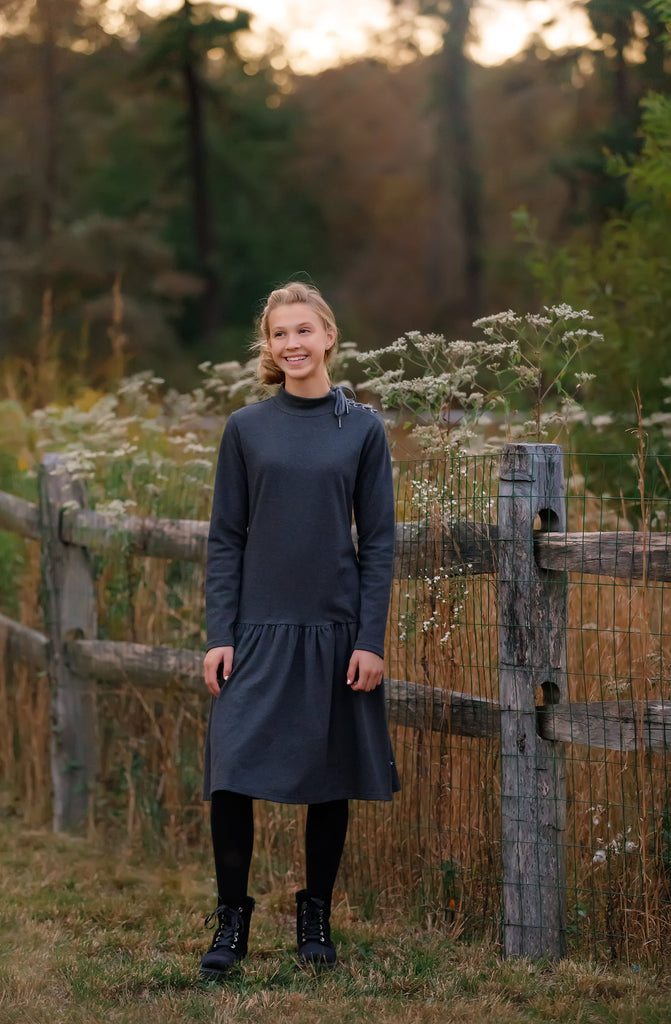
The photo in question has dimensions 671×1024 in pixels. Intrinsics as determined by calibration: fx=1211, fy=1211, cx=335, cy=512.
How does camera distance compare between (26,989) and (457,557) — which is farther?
(457,557)

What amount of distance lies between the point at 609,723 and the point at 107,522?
95.2 inches

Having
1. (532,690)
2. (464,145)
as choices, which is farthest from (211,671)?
(464,145)

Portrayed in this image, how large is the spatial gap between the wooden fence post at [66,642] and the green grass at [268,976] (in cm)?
91

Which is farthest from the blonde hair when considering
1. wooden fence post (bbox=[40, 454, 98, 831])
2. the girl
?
wooden fence post (bbox=[40, 454, 98, 831])

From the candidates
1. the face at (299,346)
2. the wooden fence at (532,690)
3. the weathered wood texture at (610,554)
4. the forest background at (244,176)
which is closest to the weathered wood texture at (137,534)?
the wooden fence at (532,690)

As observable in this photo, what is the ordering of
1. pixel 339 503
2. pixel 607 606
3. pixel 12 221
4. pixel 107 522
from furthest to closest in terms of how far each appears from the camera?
1. pixel 12 221
2. pixel 107 522
3. pixel 607 606
4. pixel 339 503

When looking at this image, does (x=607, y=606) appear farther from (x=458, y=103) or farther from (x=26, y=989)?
(x=458, y=103)

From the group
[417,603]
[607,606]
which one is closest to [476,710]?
[417,603]

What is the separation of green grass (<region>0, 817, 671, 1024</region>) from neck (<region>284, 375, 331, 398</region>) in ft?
5.35

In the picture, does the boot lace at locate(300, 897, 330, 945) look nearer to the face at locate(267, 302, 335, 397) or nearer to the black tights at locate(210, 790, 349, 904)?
the black tights at locate(210, 790, 349, 904)

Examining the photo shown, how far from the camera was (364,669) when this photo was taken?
324 cm

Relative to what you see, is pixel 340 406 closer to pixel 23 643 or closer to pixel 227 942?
pixel 227 942

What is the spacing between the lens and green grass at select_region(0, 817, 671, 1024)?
3170mm

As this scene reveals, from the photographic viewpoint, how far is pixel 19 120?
2644 centimetres
